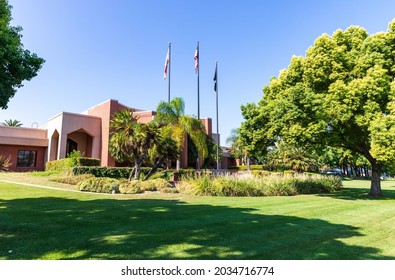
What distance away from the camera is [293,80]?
55.3 ft

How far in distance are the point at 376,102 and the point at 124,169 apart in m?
18.1

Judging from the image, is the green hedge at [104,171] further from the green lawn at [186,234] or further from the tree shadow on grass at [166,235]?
the tree shadow on grass at [166,235]

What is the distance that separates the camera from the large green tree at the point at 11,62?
22.5ft

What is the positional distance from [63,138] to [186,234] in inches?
982

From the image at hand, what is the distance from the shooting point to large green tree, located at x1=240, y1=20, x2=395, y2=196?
13.3 metres

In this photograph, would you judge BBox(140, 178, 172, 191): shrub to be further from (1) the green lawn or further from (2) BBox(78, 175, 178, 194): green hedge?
(1) the green lawn

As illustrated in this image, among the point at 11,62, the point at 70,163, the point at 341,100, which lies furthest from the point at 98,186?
the point at 341,100

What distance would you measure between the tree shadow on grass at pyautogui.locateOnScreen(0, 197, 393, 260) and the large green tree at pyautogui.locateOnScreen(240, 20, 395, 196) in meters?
7.46

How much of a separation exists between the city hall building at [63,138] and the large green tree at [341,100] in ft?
52.4

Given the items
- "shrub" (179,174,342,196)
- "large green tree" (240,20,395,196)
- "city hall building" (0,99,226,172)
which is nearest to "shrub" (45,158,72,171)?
"city hall building" (0,99,226,172)

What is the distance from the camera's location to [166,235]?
5.54m

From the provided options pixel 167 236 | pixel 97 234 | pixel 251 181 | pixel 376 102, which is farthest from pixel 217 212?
pixel 376 102

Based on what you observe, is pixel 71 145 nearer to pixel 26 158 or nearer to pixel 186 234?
pixel 26 158
